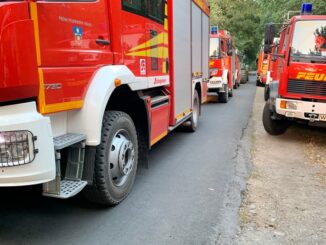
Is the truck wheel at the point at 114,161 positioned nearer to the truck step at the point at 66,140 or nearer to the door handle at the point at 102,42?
the truck step at the point at 66,140

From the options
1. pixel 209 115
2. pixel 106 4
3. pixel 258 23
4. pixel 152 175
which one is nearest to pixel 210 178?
pixel 152 175

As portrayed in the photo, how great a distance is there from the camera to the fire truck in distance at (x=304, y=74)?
686 centimetres

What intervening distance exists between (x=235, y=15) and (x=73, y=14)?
3122cm

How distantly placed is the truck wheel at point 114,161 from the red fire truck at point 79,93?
1cm

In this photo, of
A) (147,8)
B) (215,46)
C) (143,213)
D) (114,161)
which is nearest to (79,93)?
(114,161)

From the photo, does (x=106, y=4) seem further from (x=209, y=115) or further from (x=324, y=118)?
(x=209, y=115)

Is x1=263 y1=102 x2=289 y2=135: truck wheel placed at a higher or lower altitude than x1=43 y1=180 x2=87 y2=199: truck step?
lower

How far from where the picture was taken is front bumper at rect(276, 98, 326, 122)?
683 cm

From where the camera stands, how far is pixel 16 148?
280cm

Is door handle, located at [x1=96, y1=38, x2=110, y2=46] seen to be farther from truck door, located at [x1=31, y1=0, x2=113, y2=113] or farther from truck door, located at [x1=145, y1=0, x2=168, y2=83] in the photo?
truck door, located at [x1=145, y1=0, x2=168, y2=83]

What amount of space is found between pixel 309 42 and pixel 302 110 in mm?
1318

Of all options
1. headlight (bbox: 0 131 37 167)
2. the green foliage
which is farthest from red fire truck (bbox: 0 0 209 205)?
the green foliage

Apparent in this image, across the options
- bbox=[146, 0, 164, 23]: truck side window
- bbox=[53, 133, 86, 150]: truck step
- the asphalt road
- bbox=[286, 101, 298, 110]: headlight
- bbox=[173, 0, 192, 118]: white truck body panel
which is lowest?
the asphalt road

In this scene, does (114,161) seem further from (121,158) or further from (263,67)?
(263,67)
